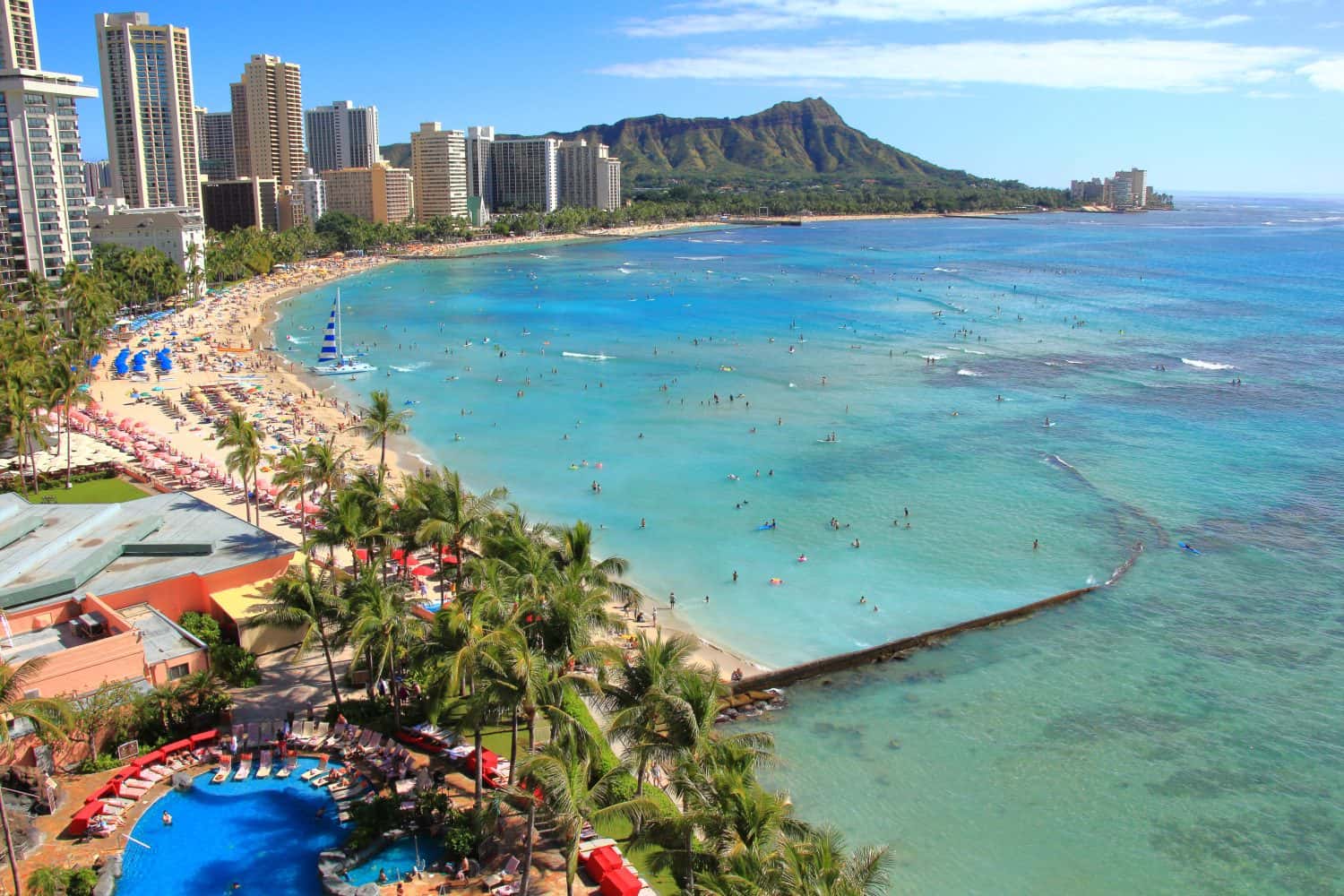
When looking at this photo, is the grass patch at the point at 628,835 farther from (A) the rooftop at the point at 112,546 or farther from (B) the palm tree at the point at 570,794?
(A) the rooftop at the point at 112,546

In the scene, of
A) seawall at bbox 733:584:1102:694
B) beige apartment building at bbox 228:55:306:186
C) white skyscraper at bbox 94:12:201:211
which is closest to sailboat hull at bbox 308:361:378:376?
seawall at bbox 733:584:1102:694

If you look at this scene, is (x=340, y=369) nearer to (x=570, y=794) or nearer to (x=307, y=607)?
(x=307, y=607)

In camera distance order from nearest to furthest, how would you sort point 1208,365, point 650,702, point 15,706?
point 15,706
point 650,702
point 1208,365

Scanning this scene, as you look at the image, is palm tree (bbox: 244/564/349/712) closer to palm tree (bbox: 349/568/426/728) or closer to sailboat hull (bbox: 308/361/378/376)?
palm tree (bbox: 349/568/426/728)

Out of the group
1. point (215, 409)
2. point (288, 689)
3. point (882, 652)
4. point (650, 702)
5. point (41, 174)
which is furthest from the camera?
point (41, 174)

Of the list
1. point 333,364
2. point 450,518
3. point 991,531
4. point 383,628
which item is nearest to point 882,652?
point 991,531

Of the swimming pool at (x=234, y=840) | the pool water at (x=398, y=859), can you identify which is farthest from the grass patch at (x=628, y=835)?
the swimming pool at (x=234, y=840)
